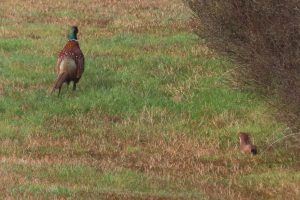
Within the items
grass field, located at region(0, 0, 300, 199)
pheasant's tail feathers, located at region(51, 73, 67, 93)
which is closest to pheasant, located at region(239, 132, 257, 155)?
grass field, located at region(0, 0, 300, 199)

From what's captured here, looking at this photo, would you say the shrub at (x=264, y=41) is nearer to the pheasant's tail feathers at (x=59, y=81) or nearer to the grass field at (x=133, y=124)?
the grass field at (x=133, y=124)

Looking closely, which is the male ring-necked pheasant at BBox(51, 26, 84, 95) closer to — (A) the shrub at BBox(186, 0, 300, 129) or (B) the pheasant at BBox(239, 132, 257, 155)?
(A) the shrub at BBox(186, 0, 300, 129)

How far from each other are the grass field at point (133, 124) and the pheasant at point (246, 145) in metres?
0.10

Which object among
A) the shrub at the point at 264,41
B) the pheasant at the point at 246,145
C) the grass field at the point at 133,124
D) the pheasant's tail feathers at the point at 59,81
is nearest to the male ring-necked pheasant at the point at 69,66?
the pheasant's tail feathers at the point at 59,81

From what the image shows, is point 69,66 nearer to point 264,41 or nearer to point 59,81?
point 59,81

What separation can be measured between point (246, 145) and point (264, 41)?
1972mm

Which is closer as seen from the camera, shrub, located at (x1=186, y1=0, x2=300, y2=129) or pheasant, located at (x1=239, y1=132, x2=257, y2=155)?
shrub, located at (x1=186, y1=0, x2=300, y2=129)

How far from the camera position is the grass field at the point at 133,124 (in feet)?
31.0

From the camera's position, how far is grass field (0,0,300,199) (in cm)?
945

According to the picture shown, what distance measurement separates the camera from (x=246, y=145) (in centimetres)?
1084

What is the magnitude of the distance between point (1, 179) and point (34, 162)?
103 cm

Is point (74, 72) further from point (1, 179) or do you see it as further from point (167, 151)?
point (1, 179)

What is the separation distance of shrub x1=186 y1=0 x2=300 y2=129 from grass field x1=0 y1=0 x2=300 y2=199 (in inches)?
30.3

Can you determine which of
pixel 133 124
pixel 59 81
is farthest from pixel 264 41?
pixel 59 81
